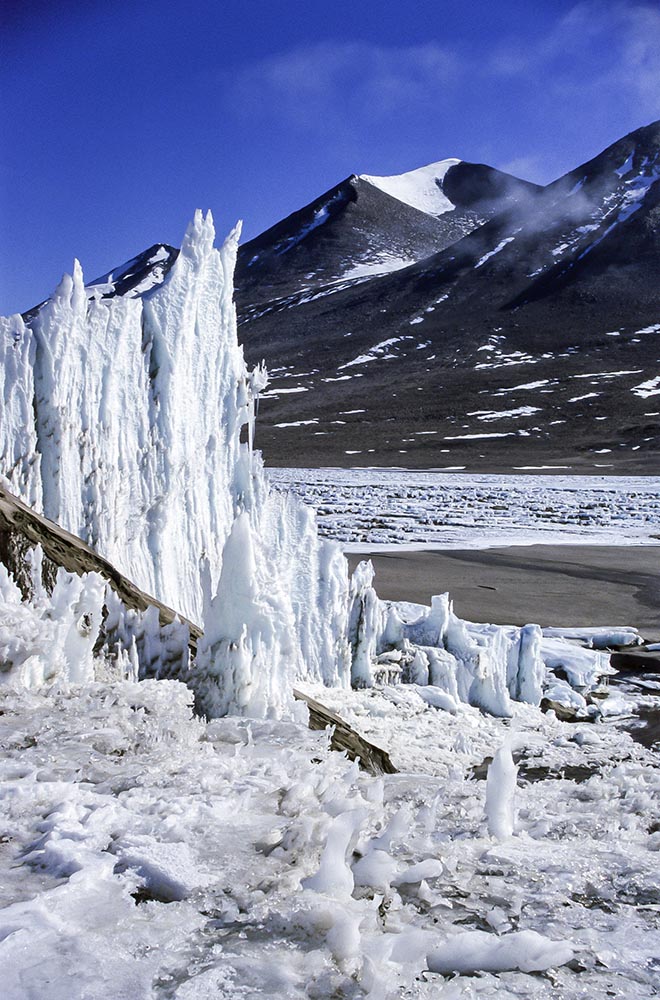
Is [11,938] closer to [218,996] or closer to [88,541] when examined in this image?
[218,996]

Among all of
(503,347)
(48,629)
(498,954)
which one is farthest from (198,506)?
(503,347)

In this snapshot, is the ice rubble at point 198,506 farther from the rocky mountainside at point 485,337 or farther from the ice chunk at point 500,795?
the rocky mountainside at point 485,337

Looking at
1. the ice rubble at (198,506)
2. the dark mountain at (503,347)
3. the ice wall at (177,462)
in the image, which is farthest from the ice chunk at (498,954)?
the dark mountain at (503,347)

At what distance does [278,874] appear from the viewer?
2.74 metres

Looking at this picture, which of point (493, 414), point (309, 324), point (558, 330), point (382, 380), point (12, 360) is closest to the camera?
point (12, 360)

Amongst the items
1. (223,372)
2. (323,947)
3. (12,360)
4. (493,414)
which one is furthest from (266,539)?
(493,414)

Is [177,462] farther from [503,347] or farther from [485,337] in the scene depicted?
[485,337]

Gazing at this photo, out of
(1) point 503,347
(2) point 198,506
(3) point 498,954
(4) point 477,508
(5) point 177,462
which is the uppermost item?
(1) point 503,347

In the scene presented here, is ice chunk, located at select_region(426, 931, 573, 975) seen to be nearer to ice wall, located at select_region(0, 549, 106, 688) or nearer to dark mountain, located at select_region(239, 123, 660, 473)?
ice wall, located at select_region(0, 549, 106, 688)

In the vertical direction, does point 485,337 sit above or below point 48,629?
above

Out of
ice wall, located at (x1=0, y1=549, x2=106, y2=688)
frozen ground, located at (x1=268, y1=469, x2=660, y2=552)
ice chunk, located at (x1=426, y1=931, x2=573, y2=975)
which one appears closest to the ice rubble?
ice wall, located at (x1=0, y1=549, x2=106, y2=688)

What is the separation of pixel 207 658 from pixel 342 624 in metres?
4.35

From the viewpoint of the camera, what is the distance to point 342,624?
979cm

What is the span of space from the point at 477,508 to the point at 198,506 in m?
28.2
